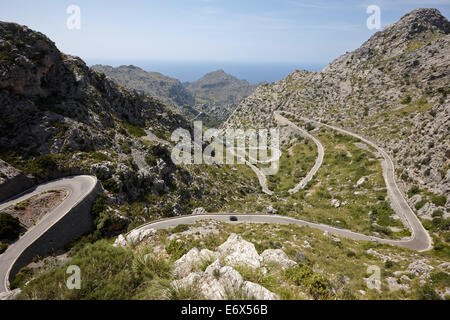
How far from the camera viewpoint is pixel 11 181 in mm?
26250

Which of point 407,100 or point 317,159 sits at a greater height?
point 407,100

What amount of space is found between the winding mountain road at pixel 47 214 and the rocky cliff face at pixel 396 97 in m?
63.8

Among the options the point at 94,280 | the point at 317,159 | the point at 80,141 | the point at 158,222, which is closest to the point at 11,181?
the point at 80,141

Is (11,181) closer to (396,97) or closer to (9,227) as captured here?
(9,227)

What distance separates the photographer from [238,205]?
50.9m

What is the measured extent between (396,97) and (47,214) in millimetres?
117677

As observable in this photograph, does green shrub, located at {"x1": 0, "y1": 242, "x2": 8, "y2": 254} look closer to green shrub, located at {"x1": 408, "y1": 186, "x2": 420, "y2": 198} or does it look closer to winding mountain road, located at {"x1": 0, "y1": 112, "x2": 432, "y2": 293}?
winding mountain road, located at {"x1": 0, "y1": 112, "x2": 432, "y2": 293}

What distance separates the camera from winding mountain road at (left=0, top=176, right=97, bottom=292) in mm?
18875

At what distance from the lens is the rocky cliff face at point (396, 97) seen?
49562mm

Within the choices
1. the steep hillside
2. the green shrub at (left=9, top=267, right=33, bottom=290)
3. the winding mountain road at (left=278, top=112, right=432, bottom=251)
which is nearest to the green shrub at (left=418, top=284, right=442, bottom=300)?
the winding mountain road at (left=278, top=112, right=432, bottom=251)

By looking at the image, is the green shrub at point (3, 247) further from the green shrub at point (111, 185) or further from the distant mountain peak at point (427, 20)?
the distant mountain peak at point (427, 20)

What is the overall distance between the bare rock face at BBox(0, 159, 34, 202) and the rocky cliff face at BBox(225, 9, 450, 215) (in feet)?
235

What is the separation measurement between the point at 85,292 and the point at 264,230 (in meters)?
26.4
